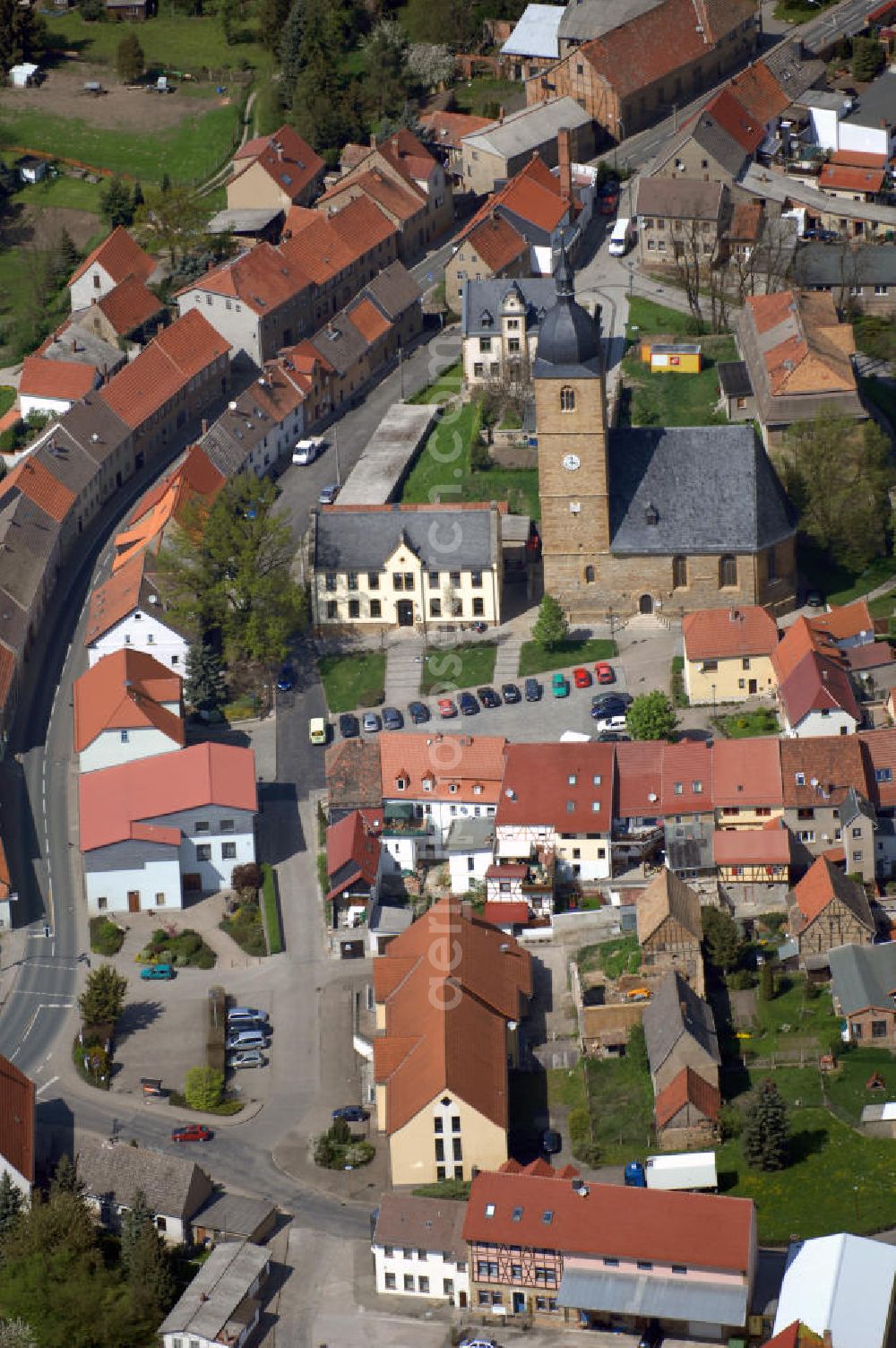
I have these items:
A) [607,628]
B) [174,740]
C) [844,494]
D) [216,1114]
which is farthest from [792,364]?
[216,1114]

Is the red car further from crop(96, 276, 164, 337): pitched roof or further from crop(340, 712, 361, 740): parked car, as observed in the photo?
crop(96, 276, 164, 337): pitched roof

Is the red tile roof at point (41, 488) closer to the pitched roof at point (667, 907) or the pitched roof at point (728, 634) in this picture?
the pitched roof at point (728, 634)

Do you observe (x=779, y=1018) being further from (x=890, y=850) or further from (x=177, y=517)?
(x=177, y=517)

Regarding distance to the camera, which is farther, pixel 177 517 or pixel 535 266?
pixel 535 266

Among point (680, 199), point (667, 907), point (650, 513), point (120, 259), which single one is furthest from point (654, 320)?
point (667, 907)

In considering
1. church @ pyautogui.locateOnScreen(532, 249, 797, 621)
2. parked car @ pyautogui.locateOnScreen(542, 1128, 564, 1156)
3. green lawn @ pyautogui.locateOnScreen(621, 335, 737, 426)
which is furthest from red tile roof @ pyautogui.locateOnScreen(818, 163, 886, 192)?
parked car @ pyautogui.locateOnScreen(542, 1128, 564, 1156)

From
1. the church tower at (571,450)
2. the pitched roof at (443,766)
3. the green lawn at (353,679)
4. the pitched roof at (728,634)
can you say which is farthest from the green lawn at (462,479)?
the pitched roof at (443,766)
